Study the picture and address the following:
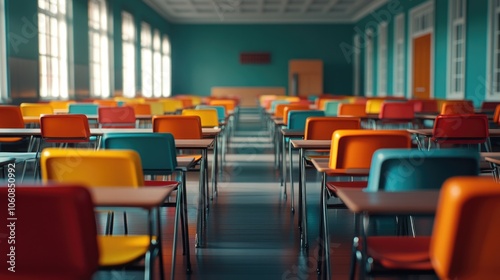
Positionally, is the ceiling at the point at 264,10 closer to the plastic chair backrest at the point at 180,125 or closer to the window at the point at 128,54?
the window at the point at 128,54

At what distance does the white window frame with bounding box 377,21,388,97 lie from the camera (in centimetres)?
2116

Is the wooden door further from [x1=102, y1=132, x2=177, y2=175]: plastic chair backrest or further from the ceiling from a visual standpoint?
[x1=102, y1=132, x2=177, y2=175]: plastic chair backrest

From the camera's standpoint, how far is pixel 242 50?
2645 cm

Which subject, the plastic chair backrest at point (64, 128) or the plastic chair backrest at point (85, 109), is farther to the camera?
the plastic chair backrest at point (85, 109)

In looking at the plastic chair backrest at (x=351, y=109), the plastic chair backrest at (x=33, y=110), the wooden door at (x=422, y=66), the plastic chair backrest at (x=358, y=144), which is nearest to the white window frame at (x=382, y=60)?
the wooden door at (x=422, y=66)

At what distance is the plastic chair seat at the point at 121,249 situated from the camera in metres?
2.15

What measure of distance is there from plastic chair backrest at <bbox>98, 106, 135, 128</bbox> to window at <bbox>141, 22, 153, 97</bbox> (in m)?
13.9

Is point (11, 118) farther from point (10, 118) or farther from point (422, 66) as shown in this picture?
point (422, 66)

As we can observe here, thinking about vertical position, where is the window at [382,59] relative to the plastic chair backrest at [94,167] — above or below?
above

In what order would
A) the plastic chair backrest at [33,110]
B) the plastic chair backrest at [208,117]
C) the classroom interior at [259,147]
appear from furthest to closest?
the plastic chair backrest at [33,110], the plastic chair backrest at [208,117], the classroom interior at [259,147]

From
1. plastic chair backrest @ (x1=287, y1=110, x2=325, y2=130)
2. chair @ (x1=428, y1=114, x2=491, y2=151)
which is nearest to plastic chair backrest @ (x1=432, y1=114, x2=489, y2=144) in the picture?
chair @ (x1=428, y1=114, x2=491, y2=151)

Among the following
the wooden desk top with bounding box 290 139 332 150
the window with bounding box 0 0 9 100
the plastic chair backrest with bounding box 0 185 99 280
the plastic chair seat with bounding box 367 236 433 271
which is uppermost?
the window with bounding box 0 0 9 100

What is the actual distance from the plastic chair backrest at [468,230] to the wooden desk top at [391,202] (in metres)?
0.14

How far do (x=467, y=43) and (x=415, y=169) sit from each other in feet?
38.0
